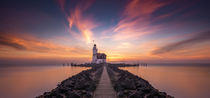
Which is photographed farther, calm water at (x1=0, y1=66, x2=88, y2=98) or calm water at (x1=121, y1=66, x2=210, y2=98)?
calm water at (x1=121, y1=66, x2=210, y2=98)

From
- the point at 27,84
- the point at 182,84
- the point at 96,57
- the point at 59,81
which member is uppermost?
Result: the point at 96,57

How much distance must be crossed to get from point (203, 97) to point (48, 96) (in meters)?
15.6

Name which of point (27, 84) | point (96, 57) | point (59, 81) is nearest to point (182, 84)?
point (59, 81)

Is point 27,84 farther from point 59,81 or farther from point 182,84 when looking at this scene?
point 182,84

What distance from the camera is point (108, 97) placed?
21.6 feet

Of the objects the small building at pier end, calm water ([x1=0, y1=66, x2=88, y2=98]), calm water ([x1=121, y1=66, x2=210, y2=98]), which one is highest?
the small building at pier end

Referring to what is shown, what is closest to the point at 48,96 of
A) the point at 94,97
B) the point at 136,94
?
the point at 94,97

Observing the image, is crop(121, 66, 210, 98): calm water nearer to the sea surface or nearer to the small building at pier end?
the sea surface

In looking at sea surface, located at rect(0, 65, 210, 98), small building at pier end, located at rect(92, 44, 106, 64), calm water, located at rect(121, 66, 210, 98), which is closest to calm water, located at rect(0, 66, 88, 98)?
sea surface, located at rect(0, 65, 210, 98)

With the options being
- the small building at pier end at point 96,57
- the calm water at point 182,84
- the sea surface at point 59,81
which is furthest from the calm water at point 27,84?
the small building at pier end at point 96,57

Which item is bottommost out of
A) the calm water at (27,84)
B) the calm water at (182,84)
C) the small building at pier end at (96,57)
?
the calm water at (27,84)

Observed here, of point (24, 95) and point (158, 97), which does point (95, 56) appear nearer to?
point (24, 95)

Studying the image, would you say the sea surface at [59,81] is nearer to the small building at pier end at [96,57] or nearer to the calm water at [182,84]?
the calm water at [182,84]

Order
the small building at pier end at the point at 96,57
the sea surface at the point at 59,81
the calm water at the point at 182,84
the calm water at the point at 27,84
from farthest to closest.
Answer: the small building at pier end at the point at 96,57 → the calm water at the point at 182,84 → the sea surface at the point at 59,81 → the calm water at the point at 27,84
